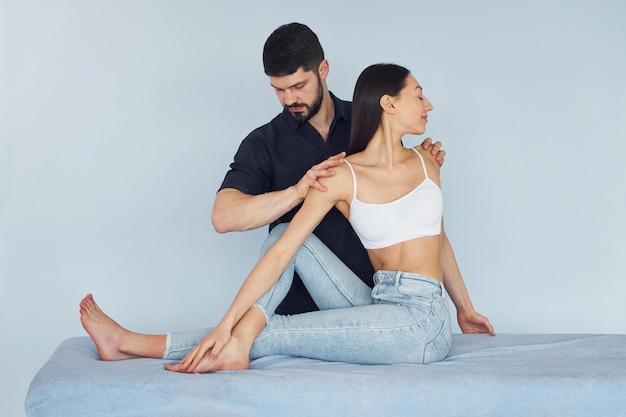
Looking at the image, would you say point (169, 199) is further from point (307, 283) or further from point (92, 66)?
point (307, 283)

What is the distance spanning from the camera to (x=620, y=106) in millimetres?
3910

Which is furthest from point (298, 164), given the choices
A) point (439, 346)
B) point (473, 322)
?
point (439, 346)

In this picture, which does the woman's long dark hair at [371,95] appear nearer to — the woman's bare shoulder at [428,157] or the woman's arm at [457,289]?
the woman's bare shoulder at [428,157]

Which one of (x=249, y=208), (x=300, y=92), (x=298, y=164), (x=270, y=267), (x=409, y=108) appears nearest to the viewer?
(x=270, y=267)

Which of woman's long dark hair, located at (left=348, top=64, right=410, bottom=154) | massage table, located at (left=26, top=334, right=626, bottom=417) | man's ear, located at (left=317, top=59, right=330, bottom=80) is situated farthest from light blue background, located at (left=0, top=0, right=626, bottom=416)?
massage table, located at (left=26, top=334, right=626, bottom=417)

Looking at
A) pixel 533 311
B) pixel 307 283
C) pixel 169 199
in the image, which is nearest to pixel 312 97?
pixel 307 283

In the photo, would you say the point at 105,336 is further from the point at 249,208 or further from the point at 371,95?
the point at 371,95

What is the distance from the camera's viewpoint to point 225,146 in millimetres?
3672

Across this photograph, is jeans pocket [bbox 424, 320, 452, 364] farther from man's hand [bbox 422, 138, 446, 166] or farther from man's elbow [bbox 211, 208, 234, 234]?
man's elbow [bbox 211, 208, 234, 234]

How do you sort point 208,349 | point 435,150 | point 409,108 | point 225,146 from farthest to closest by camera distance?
point 225,146 < point 435,150 < point 409,108 < point 208,349

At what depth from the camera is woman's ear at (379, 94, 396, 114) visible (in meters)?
2.53

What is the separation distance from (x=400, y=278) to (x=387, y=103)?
0.60 meters

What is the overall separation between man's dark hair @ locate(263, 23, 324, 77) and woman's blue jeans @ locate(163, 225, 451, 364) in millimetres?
824

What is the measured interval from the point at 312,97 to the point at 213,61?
3.07 ft
